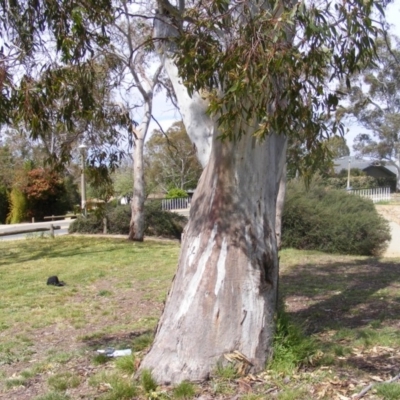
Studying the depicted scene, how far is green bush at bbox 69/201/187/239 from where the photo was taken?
24484 millimetres

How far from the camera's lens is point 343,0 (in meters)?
5.75

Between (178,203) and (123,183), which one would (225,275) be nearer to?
(178,203)

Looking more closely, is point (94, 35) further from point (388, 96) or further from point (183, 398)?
point (388, 96)

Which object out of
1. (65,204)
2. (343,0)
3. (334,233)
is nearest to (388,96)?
(334,233)

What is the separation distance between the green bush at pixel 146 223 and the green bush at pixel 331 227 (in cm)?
545

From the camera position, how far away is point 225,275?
573 centimetres

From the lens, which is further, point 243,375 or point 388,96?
point 388,96

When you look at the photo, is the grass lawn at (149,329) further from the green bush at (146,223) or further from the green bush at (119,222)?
the green bush at (119,222)

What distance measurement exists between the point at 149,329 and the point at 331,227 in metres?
12.8

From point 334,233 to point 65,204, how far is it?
30062mm

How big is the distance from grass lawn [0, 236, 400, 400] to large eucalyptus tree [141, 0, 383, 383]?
1.19 ft

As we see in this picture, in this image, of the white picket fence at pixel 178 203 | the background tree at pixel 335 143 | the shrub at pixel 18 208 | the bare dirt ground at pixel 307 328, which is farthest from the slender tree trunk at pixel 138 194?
the shrub at pixel 18 208

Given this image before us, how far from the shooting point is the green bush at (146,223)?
964 inches

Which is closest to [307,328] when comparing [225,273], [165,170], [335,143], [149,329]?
[149,329]
